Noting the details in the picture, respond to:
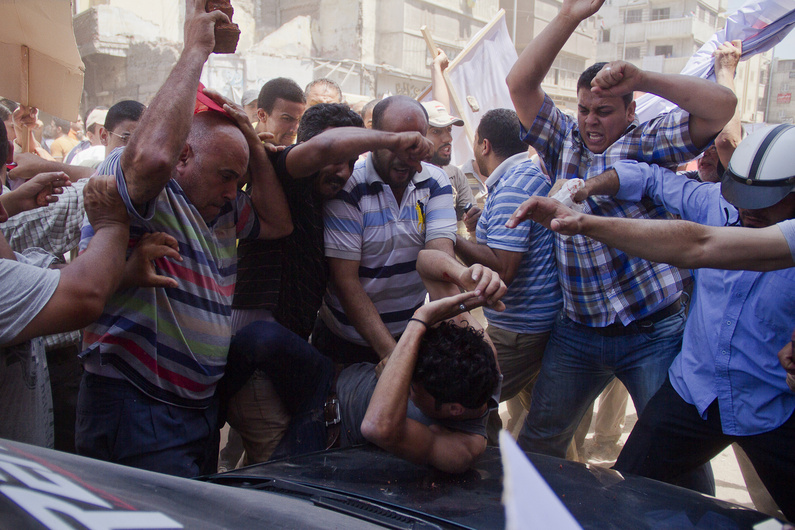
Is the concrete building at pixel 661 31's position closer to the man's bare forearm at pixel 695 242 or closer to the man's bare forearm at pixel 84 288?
the man's bare forearm at pixel 695 242

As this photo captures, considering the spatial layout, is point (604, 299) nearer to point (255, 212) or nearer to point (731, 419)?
point (731, 419)

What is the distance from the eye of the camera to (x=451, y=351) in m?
2.10

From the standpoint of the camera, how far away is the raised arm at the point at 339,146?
2340 mm

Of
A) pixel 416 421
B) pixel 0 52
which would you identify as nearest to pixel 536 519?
pixel 416 421

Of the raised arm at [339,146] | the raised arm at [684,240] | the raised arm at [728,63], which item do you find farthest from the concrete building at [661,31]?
the raised arm at [684,240]

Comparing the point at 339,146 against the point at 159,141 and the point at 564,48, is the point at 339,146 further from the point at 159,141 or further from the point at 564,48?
the point at 564,48

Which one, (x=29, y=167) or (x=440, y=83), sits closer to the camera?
(x=29, y=167)

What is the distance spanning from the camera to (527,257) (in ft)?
10.2

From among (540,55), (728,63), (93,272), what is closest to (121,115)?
(93,272)

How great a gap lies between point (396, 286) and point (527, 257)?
0.82 meters

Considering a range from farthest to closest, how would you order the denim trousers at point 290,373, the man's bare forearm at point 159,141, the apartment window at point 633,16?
the apartment window at point 633,16, the denim trousers at point 290,373, the man's bare forearm at point 159,141

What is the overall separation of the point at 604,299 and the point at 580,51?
37.2 metres

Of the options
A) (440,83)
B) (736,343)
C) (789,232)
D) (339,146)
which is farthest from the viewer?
(440,83)

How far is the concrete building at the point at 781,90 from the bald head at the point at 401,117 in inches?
1956
